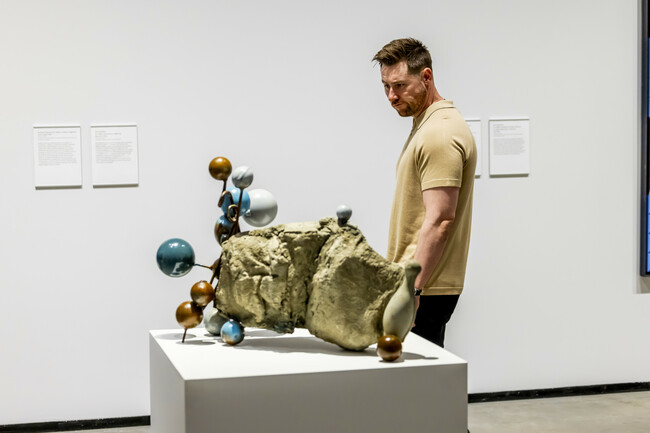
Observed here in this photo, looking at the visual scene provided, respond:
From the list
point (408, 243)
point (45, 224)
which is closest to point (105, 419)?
point (45, 224)

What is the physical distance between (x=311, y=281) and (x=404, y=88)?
35.0 inches

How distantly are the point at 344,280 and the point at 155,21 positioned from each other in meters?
2.75

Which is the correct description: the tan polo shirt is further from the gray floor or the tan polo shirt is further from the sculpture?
the gray floor

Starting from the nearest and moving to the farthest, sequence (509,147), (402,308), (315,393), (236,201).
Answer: (315,393) → (402,308) → (236,201) → (509,147)

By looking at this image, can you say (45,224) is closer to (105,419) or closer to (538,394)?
(105,419)

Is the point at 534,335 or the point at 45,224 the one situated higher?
the point at 45,224

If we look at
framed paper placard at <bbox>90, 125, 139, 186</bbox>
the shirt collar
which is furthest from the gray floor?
the shirt collar

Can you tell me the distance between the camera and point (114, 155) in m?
4.45

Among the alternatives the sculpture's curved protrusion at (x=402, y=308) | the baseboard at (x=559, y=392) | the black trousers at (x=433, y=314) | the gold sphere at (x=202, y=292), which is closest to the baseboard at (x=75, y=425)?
the baseboard at (x=559, y=392)

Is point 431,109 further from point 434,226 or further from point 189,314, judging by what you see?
point 189,314

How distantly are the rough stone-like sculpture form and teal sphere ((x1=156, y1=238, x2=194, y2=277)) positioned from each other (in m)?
0.13

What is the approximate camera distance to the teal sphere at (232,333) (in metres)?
2.36

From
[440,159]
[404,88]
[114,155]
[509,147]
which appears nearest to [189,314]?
[440,159]

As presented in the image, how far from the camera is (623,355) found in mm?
5105
